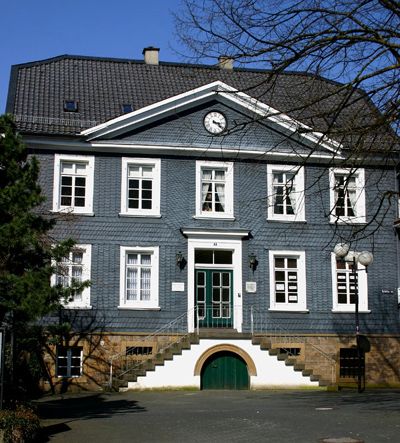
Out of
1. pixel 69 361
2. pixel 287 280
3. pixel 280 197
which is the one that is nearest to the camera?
pixel 69 361

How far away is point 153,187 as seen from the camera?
2825 cm

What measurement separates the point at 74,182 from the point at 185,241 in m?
4.22

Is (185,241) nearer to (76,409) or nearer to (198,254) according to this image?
(198,254)

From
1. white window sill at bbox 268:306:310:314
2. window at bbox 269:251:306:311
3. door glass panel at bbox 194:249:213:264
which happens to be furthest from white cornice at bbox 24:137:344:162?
white window sill at bbox 268:306:310:314

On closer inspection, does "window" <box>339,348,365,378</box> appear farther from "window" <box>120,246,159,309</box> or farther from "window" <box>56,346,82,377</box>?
"window" <box>56,346,82,377</box>

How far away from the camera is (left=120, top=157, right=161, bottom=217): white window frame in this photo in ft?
91.5

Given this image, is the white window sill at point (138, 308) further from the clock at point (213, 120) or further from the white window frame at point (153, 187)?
the clock at point (213, 120)

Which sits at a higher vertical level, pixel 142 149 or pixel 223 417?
pixel 142 149

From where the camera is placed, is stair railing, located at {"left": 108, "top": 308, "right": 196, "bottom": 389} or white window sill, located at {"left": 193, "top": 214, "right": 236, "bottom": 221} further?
white window sill, located at {"left": 193, "top": 214, "right": 236, "bottom": 221}

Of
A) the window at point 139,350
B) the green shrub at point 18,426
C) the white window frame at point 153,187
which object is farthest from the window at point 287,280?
the green shrub at point 18,426


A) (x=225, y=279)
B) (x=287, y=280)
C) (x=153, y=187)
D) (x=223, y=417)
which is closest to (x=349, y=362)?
(x=287, y=280)

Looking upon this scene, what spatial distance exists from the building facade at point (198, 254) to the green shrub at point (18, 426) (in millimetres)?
11333

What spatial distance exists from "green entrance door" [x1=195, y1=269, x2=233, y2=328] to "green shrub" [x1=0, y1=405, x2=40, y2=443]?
43.7 feet

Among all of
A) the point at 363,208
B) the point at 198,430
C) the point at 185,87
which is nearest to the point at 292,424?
the point at 198,430
